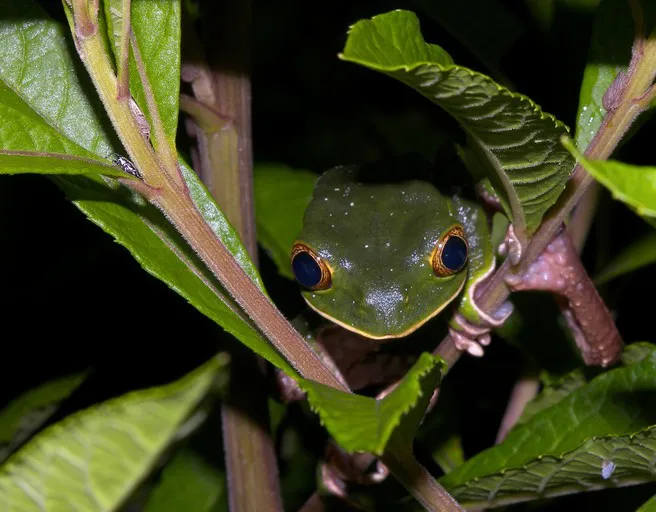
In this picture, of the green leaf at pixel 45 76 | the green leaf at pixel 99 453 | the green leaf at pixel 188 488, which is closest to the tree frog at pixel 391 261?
the green leaf at pixel 45 76

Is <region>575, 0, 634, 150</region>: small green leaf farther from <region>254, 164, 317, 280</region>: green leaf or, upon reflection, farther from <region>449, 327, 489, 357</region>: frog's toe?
<region>254, 164, 317, 280</region>: green leaf

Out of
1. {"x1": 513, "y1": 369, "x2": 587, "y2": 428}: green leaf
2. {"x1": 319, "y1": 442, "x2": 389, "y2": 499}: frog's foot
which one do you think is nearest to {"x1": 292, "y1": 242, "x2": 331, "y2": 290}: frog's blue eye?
{"x1": 319, "y1": 442, "x2": 389, "y2": 499}: frog's foot

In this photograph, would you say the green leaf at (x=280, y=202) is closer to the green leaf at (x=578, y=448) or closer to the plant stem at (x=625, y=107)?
the green leaf at (x=578, y=448)

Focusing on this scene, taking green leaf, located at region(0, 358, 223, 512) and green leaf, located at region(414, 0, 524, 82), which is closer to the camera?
green leaf, located at region(0, 358, 223, 512)

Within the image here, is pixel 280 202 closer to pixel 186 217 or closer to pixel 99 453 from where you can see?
pixel 186 217

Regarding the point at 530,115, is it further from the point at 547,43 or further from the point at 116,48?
the point at 547,43

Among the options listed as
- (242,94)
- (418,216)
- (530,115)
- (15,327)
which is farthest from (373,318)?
(15,327)
